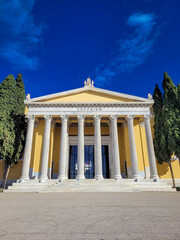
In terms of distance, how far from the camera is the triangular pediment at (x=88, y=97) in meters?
23.4

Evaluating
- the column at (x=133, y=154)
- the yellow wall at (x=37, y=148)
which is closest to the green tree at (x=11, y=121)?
the yellow wall at (x=37, y=148)

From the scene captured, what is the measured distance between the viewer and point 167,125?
18.9m

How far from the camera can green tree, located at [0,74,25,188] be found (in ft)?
62.3

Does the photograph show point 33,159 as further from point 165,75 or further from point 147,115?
point 165,75

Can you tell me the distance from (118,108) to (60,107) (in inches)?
332

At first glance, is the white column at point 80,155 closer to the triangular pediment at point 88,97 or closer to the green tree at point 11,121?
the triangular pediment at point 88,97

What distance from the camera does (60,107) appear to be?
23047mm

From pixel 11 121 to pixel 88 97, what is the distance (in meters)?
11.1

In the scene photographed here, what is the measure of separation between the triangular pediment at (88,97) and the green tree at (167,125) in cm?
328

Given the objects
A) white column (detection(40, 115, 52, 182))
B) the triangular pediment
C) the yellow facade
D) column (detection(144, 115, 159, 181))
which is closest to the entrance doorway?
the yellow facade

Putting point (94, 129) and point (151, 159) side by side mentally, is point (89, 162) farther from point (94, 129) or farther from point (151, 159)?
point (151, 159)

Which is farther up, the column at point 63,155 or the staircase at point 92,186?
the column at point 63,155

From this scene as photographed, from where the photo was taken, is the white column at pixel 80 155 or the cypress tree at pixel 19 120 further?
the cypress tree at pixel 19 120

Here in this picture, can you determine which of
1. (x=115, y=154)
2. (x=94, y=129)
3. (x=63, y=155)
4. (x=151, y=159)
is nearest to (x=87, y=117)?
(x=94, y=129)
